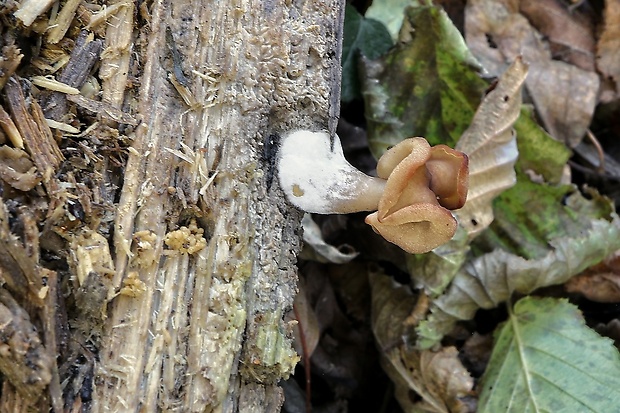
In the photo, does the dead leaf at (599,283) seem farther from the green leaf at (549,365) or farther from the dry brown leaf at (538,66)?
the dry brown leaf at (538,66)

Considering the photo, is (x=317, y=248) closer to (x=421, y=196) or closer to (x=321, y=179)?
(x=321, y=179)

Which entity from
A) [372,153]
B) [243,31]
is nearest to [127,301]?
[243,31]

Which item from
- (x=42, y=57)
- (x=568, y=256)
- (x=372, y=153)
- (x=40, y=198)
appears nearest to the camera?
(x=40, y=198)

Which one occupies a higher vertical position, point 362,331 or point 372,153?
point 372,153

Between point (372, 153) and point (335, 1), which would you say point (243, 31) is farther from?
point (372, 153)

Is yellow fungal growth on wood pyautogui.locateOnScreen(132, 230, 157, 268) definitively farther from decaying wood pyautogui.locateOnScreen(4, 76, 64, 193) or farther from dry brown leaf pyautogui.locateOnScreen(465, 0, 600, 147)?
dry brown leaf pyautogui.locateOnScreen(465, 0, 600, 147)

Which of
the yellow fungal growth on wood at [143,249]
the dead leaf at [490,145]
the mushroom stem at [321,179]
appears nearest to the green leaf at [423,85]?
the dead leaf at [490,145]
